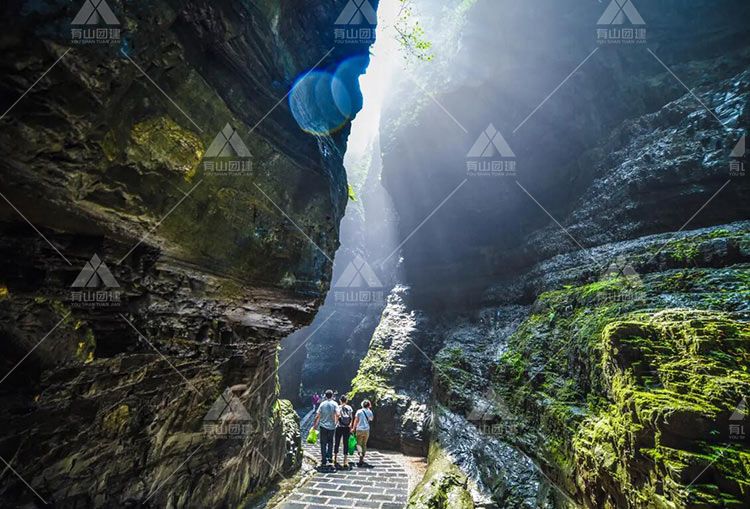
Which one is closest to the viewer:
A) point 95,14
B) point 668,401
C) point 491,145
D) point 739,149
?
point 95,14

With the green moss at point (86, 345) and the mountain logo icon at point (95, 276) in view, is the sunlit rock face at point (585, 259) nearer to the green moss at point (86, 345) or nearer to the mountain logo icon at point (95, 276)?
the green moss at point (86, 345)

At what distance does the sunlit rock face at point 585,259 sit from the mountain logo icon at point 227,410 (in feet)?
13.1

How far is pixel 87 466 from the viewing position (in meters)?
4.29

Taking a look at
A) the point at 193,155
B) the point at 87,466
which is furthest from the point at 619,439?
the point at 87,466

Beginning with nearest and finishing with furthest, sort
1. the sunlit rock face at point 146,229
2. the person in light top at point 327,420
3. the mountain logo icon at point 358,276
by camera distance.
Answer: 1. the sunlit rock face at point 146,229
2. the person in light top at point 327,420
3. the mountain logo icon at point 358,276

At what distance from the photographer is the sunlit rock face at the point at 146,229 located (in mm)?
2897

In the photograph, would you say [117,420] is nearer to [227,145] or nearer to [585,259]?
[227,145]

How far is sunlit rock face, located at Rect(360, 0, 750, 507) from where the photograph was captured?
407 cm

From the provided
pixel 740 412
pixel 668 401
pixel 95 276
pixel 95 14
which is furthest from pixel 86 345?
pixel 740 412

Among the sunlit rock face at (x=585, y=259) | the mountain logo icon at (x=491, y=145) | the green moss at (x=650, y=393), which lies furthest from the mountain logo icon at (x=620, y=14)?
the green moss at (x=650, y=393)

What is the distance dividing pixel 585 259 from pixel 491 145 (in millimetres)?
8158

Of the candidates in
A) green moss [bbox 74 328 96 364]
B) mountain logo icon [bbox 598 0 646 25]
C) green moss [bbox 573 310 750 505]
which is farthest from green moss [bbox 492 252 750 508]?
mountain logo icon [bbox 598 0 646 25]

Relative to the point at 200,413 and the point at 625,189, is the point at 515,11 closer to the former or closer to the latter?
the point at 625,189

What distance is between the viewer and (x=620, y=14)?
14094mm
